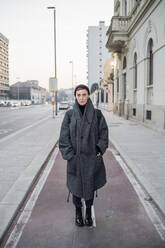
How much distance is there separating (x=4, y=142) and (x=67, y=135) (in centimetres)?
689

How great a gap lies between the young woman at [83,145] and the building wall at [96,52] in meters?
121

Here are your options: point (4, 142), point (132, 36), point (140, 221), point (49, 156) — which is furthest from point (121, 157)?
point (132, 36)

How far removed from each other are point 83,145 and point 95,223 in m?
1.23

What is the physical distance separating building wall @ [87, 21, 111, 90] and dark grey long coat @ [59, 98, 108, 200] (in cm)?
12075

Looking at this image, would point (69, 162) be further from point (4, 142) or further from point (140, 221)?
point (4, 142)

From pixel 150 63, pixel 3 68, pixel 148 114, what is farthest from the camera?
pixel 3 68

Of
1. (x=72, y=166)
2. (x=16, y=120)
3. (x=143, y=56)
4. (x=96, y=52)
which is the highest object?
(x=96, y=52)

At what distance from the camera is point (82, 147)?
115 inches

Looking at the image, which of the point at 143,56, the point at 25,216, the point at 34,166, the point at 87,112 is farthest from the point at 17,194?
the point at 143,56

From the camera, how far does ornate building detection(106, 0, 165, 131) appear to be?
1153 cm

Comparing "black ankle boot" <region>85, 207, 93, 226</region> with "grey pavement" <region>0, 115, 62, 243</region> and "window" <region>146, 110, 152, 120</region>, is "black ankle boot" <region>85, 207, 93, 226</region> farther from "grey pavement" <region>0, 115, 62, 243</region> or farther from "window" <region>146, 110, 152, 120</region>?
"window" <region>146, 110, 152, 120</region>

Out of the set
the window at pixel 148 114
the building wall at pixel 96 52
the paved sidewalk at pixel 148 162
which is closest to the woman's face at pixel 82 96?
the paved sidewalk at pixel 148 162

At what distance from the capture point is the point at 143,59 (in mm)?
14422

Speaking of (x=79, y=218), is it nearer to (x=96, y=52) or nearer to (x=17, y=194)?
(x=17, y=194)
